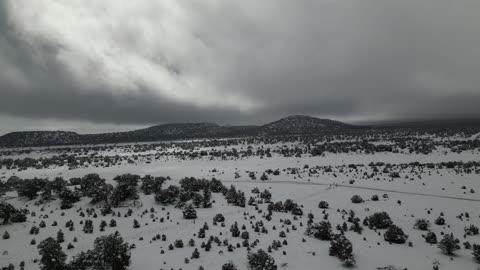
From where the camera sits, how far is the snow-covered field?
35.2 m

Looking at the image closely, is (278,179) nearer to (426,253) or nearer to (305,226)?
(305,226)

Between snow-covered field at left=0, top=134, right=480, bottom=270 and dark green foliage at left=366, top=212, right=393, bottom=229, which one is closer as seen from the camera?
snow-covered field at left=0, top=134, right=480, bottom=270

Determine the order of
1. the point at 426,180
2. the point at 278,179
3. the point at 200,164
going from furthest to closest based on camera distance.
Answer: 1. the point at 200,164
2. the point at 278,179
3. the point at 426,180

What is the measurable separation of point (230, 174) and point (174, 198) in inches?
1630

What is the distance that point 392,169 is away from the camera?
9569 centimetres

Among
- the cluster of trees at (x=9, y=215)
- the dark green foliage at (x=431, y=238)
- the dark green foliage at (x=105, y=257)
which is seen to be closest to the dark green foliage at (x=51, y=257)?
the dark green foliage at (x=105, y=257)

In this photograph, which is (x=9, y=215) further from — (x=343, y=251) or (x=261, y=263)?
(x=343, y=251)

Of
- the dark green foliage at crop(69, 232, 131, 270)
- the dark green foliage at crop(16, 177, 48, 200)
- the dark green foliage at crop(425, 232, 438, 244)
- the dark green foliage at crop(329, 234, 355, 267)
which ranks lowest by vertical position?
the dark green foliage at crop(425, 232, 438, 244)

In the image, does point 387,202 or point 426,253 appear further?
point 387,202

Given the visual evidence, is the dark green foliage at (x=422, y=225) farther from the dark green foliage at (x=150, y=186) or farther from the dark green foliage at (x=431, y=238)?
the dark green foliage at (x=150, y=186)

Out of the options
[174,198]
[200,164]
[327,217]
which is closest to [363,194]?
[327,217]

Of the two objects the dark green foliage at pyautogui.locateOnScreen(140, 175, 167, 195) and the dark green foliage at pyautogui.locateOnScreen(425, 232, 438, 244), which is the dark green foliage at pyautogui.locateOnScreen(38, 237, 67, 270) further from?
the dark green foliage at pyautogui.locateOnScreen(425, 232, 438, 244)

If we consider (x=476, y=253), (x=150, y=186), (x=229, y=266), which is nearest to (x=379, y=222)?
(x=476, y=253)

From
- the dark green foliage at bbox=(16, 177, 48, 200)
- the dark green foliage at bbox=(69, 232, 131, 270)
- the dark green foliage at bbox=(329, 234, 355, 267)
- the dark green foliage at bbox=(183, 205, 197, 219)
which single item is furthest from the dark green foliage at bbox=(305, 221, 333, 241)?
the dark green foliage at bbox=(16, 177, 48, 200)
